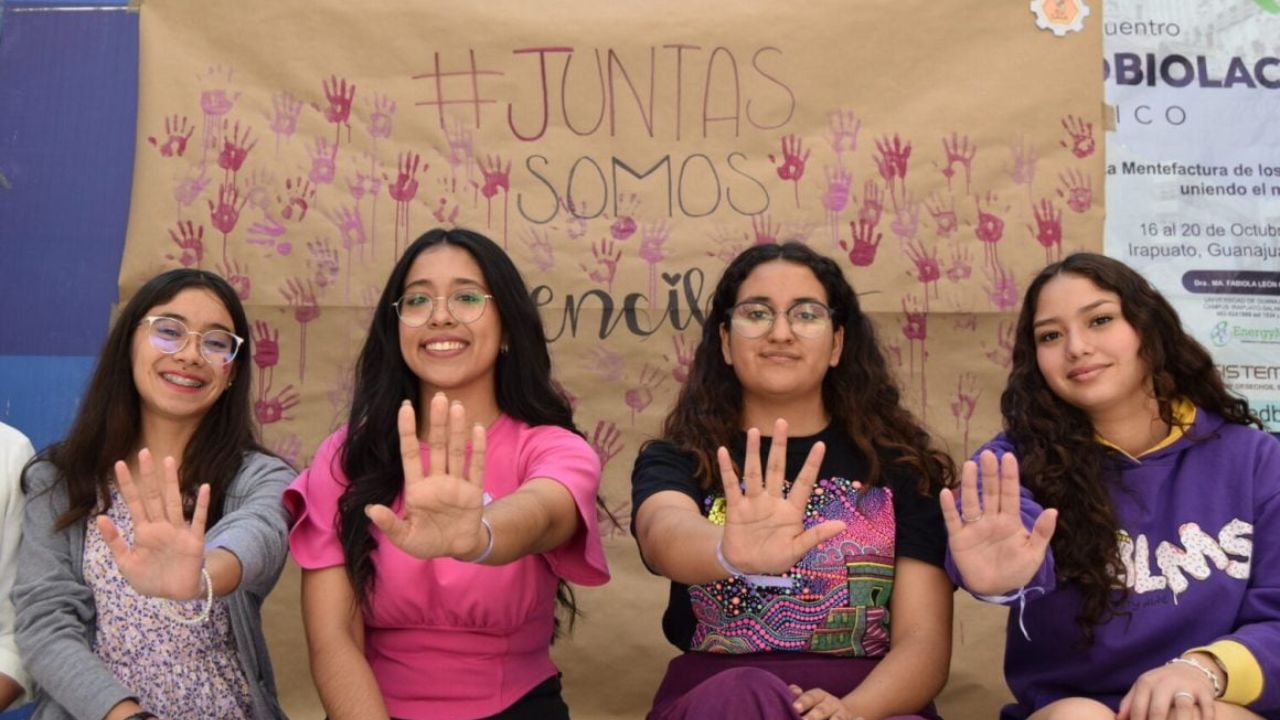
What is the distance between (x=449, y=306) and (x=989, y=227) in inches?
61.5

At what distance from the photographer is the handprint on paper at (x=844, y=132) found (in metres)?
3.29

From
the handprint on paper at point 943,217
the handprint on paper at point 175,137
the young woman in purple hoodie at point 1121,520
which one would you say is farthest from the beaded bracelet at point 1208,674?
the handprint on paper at point 175,137

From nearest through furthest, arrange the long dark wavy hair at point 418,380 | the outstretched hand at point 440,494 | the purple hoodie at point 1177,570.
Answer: the outstretched hand at point 440,494
the purple hoodie at point 1177,570
the long dark wavy hair at point 418,380

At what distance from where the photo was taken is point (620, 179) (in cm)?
331

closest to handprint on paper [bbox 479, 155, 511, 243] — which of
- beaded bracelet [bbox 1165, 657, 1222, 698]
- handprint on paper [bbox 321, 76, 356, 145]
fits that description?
handprint on paper [bbox 321, 76, 356, 145]

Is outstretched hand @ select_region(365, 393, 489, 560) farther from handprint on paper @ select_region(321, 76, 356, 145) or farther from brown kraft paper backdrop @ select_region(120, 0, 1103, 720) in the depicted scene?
handprint on paper @ select_region(321, 76, 356, 145)

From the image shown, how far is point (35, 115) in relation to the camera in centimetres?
327

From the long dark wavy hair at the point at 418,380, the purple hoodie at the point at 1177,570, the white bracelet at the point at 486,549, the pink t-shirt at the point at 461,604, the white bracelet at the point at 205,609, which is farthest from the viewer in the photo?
the long dark wavy hair at the point at 418,380

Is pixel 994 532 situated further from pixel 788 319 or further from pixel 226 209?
pixel 226 209

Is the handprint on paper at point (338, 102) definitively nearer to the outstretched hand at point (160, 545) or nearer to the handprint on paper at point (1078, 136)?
the outstretched hand at point (160, 545)

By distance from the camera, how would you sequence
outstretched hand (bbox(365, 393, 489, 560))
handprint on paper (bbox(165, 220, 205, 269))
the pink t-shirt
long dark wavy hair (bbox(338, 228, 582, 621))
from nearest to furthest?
outstretched hand (bbox(365, 393, 489, 560))
the pink t-shirt
long dark wavy hair (bbox(338, 228, 582, 621))
handprint on paper (bbox(165, 220, 205, 269))

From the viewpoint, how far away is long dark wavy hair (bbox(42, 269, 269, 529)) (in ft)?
8.11

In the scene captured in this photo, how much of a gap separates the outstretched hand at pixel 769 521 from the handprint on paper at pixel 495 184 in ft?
5.12

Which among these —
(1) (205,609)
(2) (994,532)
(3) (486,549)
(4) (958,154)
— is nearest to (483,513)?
(3) (486,549)
